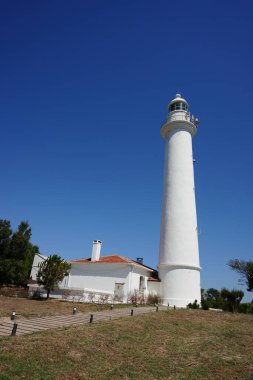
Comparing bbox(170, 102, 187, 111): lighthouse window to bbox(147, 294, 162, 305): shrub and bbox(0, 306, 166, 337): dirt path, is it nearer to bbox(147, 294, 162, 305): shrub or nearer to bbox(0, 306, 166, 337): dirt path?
bbox(147, 294, 162, 305): shrub

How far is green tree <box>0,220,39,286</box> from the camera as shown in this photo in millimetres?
34781

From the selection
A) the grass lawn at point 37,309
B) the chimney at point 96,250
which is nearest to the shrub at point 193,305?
the grass lawn at point 37,309

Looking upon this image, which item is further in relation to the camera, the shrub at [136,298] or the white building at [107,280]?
the white building at [107,280]

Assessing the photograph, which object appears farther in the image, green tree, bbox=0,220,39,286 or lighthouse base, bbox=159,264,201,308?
green tree, bbox=0,220,39,286

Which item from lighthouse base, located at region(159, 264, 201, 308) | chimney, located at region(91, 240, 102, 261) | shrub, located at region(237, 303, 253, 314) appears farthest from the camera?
chimney, located at region(91, 240, 102, 261)

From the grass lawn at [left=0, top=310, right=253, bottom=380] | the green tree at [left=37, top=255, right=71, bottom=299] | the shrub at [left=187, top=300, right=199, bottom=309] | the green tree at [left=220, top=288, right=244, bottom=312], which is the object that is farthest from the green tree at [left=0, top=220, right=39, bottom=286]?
the grass lawn at [left=0, top=310, right=253, bottom=380]

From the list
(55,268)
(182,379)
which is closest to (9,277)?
(55,268)

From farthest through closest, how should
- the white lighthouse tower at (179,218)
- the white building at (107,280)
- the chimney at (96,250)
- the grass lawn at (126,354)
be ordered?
the chimney at (96,250), the white lighthouse tower at (179,218), the white building at (107,280), the grass lawn at (126,354)

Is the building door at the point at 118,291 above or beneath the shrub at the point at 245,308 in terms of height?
above

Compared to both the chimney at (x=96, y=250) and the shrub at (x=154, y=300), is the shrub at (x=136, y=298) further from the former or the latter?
the chimney at (x=96, y=250)

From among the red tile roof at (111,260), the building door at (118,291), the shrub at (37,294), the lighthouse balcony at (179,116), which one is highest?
the lighthouse balcony at (179,116)

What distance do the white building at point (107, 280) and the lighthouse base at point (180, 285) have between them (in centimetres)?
125

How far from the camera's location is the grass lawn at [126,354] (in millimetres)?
7324

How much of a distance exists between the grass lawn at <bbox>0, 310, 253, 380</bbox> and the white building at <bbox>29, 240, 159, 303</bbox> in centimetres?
1225
